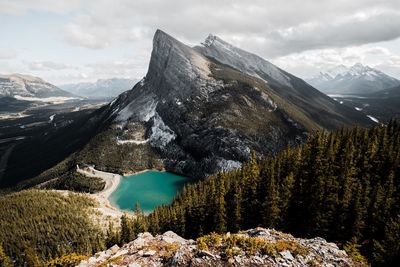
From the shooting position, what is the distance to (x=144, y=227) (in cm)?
10875

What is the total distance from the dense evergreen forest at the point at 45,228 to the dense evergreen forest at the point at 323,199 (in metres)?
37.4

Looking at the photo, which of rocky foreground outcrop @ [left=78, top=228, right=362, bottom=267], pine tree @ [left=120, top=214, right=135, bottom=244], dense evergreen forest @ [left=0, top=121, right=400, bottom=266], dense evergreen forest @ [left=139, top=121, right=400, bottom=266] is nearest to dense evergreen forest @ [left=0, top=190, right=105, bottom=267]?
dense evergreen forest @ [left=0, top=121, right=400, bottom=266]

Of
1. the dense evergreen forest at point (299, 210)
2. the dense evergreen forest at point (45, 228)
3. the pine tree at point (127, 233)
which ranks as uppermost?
the dense evergreen forest at point (299, 210)

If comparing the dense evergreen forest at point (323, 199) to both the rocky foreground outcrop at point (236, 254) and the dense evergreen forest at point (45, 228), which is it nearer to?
the rocky foreground outcrop at point (236, 254)

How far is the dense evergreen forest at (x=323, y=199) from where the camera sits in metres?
76.8

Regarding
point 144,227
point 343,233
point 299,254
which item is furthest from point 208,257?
point 144,227

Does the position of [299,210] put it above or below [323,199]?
below

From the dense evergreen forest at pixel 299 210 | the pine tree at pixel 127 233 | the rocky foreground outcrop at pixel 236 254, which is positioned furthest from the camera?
the pine tree at pixel 127 233

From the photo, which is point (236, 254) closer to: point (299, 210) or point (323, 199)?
point (323, 199)

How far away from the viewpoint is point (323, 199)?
8438 centimetres

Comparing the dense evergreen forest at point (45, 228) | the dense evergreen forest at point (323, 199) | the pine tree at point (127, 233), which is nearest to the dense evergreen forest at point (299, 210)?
the pine tree at point (127, 233)

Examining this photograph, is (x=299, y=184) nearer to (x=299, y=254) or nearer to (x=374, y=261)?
(x=374, y=261)

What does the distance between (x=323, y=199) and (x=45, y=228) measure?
389ft

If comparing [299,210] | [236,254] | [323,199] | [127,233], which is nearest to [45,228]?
[127,233]
